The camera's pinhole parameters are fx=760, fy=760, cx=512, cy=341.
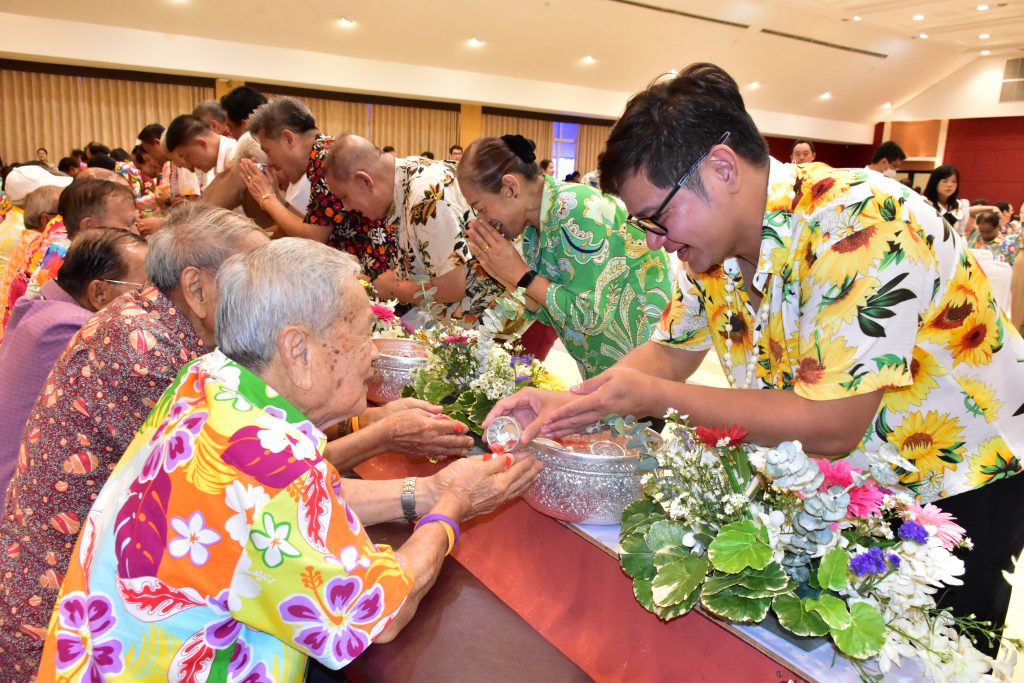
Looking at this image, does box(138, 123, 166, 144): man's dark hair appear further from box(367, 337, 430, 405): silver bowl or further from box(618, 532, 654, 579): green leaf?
box(618, 532, 654, 579): green leaf

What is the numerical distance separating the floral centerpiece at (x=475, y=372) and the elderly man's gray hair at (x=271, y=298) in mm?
729

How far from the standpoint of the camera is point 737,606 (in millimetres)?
992

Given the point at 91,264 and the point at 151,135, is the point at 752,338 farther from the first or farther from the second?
the point at 151,135

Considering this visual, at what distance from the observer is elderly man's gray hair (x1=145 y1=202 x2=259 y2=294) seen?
5.64 ft

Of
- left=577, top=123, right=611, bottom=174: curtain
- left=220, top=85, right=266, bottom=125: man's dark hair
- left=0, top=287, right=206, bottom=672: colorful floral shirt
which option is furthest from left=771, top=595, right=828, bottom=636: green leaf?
left=577, top=123, right=611, bottom=174: curtain

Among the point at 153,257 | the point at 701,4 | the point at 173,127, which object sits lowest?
the point at 153,257

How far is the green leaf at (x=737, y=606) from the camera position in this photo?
3.22ft

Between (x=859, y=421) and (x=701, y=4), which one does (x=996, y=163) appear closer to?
(x=701, y=4)

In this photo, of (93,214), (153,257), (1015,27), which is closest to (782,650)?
(153,257)

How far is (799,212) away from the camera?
132cm

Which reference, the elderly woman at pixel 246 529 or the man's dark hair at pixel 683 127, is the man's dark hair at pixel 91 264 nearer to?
the elderly woman at pixel 246 529

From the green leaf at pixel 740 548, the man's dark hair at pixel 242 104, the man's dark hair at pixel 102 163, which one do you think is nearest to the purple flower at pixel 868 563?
the green leaf at pixel 740 548

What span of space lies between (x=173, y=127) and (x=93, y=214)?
1.76 metres

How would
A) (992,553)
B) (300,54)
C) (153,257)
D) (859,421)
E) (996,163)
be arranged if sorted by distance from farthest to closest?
1. (996,163)
2. (300,54)
3. (153,257)
4. (992,553)
5. (859,421)
